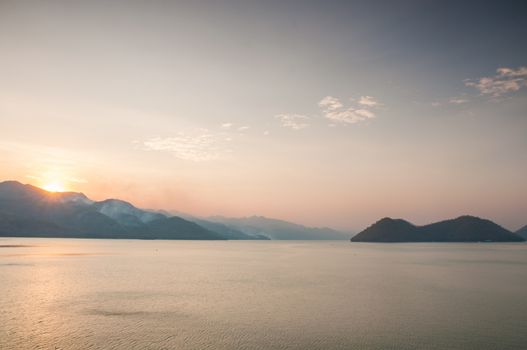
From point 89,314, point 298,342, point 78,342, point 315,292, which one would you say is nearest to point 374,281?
point 315,292

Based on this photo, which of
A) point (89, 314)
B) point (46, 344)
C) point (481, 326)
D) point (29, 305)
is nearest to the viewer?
point (46, 344)

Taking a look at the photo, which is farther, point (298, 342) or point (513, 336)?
point (513, 336)

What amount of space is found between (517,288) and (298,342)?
5626 cm

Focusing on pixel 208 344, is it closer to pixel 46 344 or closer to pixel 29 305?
pixel 46 344

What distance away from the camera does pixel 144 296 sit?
5606 cm

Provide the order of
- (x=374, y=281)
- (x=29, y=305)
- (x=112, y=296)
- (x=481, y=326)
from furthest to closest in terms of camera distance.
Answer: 1. (x=374, y=281)
2. (x=112, y=296)
3. (x=29, y=305)
4. (x=481, y=326)

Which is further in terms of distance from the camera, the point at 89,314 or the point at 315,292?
the point at 315,292

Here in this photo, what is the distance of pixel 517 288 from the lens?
219ft

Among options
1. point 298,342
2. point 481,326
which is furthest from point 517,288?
point 298,342

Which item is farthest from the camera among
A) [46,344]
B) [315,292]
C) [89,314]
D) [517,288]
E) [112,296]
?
[517,288]

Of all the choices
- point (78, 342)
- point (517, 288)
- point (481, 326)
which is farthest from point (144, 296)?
point (517, 288)

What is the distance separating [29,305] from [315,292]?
41591 millimetres

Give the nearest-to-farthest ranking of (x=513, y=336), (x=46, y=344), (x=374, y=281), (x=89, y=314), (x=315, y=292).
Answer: (x=46, y=344) < (x=513, y=336) < (x=89, y=314) < (x=315, y=292) < (x=374, y=281)

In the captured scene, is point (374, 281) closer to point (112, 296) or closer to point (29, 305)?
point (112, 296)
